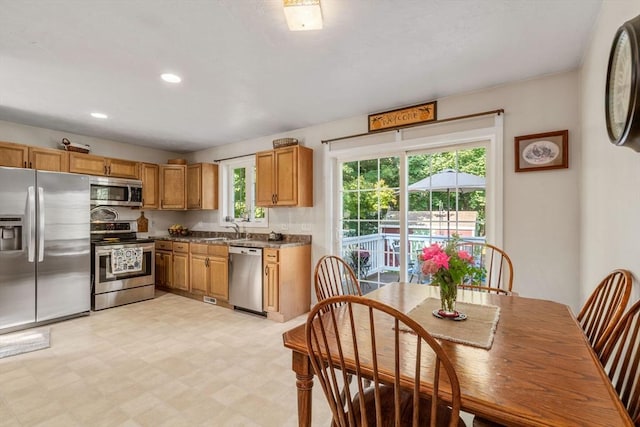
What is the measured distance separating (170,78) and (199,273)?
108 inches

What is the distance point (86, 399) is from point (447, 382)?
2419 millimetres

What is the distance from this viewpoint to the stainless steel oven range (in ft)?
13.0

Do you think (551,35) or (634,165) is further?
(551,35)

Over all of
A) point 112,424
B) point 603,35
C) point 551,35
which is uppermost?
point 551,35

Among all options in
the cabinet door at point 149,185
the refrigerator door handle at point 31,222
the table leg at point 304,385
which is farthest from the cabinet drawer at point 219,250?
the table leg at point 304,385

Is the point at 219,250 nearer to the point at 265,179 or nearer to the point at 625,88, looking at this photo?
the point at 265,179

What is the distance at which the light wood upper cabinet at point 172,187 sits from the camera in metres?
5.05

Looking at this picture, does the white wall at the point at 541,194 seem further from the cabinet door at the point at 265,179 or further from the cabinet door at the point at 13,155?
the cabinet door at the point at 13,155

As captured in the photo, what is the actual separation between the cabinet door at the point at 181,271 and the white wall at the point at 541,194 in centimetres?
415

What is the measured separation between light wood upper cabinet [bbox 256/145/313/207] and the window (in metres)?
0.55

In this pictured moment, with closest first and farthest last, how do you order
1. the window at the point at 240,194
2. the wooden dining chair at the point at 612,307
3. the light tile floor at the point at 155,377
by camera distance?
1. the wooden dining chair at the point at 612,307
2. the light tile floor at the point at 155,377
3. the window at the point at 240,194

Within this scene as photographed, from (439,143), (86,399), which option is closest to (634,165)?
(439,143)

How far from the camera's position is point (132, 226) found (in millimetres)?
4957

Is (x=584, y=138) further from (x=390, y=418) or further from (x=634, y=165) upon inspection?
(x=390, y=418)
